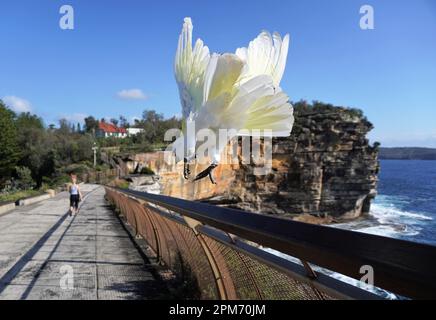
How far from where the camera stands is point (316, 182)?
6506cm

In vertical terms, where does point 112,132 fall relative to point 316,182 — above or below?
above

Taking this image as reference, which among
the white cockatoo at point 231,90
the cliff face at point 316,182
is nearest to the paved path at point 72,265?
the white cockatoo at point 231,90

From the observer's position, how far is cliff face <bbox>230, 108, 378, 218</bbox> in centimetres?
6431

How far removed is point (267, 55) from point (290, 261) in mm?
1230

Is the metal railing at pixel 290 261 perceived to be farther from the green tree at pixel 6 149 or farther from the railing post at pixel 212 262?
the green tree at pixel 6 149

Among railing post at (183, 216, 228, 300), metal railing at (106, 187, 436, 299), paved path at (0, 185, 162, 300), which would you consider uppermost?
metal railing at (106, 187, 436, 299)

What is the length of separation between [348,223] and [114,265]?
59.4 metres

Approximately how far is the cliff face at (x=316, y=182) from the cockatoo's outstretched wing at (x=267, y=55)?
204 ft

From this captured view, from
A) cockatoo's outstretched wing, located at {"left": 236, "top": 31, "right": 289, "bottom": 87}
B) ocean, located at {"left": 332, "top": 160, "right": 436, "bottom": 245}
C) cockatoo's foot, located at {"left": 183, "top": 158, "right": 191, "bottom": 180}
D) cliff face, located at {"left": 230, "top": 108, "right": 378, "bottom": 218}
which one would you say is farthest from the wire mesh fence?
cliff face, located at {"left": 230, "top": 108, "right": 378, "bottom": 218}

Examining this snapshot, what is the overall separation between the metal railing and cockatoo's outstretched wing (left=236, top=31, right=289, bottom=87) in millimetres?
425

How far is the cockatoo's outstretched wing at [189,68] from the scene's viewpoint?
36.2 inches

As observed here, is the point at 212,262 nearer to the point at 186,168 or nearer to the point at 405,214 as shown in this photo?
the point at 186,168

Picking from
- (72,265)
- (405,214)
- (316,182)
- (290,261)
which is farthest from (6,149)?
(290,261)

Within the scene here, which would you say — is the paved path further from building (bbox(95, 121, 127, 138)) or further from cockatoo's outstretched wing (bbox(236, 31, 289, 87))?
cockatoo's outstretched wing (bbox(236, 31, 289, 87))
